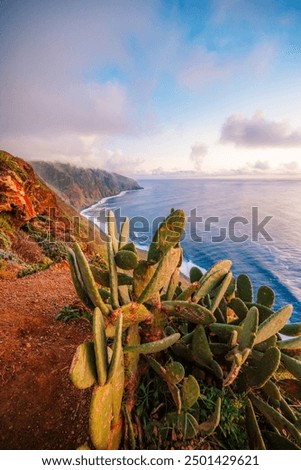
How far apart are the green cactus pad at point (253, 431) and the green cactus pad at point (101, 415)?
109cm

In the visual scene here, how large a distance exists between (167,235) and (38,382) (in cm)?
172

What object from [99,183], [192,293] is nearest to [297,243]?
[192,293]

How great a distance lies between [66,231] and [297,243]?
15.8 metres

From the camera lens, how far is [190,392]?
1.73 meters

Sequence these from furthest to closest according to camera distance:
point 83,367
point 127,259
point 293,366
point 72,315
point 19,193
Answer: point 19,193, point 72,315, point 293,366, point 127,259, point 83,367

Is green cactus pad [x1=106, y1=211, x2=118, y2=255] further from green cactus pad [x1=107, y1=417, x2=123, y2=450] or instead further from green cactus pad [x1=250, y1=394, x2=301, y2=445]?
A: green cactus pad [x1=250, y1=394, x2=301, y2=445]

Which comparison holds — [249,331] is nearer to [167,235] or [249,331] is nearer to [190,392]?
[190,392]

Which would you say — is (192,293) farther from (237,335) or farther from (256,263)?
(256,263)

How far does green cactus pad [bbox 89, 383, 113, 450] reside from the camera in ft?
4.56

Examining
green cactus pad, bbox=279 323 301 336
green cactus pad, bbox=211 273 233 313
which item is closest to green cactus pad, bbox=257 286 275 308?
green cactus pad, bbox=279 323 301 336

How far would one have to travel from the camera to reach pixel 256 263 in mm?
15664

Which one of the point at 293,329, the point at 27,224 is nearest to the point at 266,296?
the point at 293,329

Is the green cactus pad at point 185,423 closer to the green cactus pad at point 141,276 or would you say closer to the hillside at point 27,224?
the green cactus pad at point 141,276

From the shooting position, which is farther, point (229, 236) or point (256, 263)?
point (229, 236)
